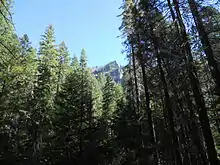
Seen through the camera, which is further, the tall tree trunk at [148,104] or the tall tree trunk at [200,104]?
the tall tree trunk at [148,104]

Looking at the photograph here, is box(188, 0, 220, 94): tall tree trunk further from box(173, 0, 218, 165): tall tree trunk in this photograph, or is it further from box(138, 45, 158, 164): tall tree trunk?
box(138, 45, 158, 164): tall tree trunk

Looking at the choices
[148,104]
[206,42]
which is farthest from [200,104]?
[148,104]

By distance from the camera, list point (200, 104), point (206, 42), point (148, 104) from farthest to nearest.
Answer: point (148, 104)
point (206, 42)
point (200, 104)

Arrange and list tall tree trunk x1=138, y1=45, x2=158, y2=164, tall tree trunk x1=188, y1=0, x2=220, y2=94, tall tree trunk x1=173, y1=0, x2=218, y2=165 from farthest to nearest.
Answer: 1. tall tree trunk x1=138, y1=45, x2=158, y2=164
2. tall tree trunk x1=188, y1=0, x2=220, y2=94
3. tall tree trunk x1=173, y1=0, x2=218, y2=165

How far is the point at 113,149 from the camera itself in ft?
83.8

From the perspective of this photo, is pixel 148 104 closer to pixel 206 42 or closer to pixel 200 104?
pixel 206 42

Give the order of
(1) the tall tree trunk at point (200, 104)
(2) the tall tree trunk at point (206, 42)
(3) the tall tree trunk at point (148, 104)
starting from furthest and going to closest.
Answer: (3) the tall tree trunk at point (148, 104), (2) the tall tree trunk at point (206, 42), (1) the tall tree trunk at point (200, 104)

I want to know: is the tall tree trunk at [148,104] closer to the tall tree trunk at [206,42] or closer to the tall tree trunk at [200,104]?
the tall tree trunk at [206,42]

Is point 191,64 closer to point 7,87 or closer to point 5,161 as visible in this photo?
point 7,87

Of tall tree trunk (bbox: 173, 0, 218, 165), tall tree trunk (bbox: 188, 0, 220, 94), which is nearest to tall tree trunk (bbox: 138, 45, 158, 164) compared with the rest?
tall tree trunk (bbox: 188, 0, 220, 94)

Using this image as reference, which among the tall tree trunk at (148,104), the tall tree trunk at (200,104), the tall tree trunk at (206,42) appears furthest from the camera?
the tall tree trunk at (148,104)

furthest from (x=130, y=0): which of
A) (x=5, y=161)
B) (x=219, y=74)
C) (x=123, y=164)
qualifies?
(x=5, y=161)

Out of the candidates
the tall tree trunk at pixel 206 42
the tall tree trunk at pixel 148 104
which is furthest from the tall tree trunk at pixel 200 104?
the tall tree trunk at pixel 148 104

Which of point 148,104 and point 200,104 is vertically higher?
point 148,104
